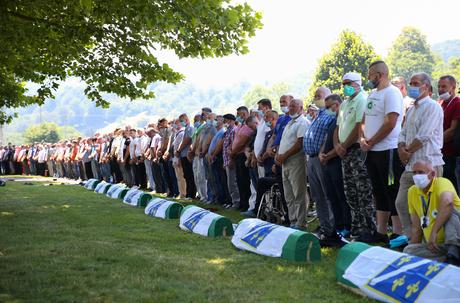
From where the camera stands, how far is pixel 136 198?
1630cm

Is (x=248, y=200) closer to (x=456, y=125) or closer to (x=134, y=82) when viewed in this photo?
(x=134, y=82)

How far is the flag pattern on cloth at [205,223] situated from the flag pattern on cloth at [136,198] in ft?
14.9

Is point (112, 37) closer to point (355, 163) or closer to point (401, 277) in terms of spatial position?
point (355, 163)

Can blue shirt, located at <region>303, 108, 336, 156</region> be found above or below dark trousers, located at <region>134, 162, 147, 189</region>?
above

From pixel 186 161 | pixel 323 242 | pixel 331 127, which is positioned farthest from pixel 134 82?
pixel 323 242

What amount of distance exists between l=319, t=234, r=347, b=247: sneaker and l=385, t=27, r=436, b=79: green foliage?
132526 mm

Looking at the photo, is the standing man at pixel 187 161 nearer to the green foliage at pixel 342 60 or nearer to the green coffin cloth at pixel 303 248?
the green coffin cloth at pixel 303 248

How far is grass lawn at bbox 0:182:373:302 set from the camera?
618 centimetres

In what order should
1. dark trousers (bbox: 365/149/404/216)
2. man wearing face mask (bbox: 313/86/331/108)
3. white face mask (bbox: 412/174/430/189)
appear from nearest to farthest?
white face mask (bbox: 412/174/430/189)
dark trousers (bbox: 365/149/404/216)
man wearing face mask (bbox: 313/86/331/108)

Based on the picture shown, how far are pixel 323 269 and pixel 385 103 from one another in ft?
8.62

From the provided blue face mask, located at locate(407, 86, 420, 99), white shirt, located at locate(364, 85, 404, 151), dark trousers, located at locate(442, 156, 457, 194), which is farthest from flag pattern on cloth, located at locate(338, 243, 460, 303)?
dark trousers, located at locate(442, 156, 457, 194)

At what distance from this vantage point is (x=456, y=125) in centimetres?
868

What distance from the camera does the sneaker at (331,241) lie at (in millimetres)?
8716

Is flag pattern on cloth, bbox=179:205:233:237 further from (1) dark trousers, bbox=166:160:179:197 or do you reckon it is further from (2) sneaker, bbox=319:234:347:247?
(1) dark trousers, bbox=166:160:179:197
